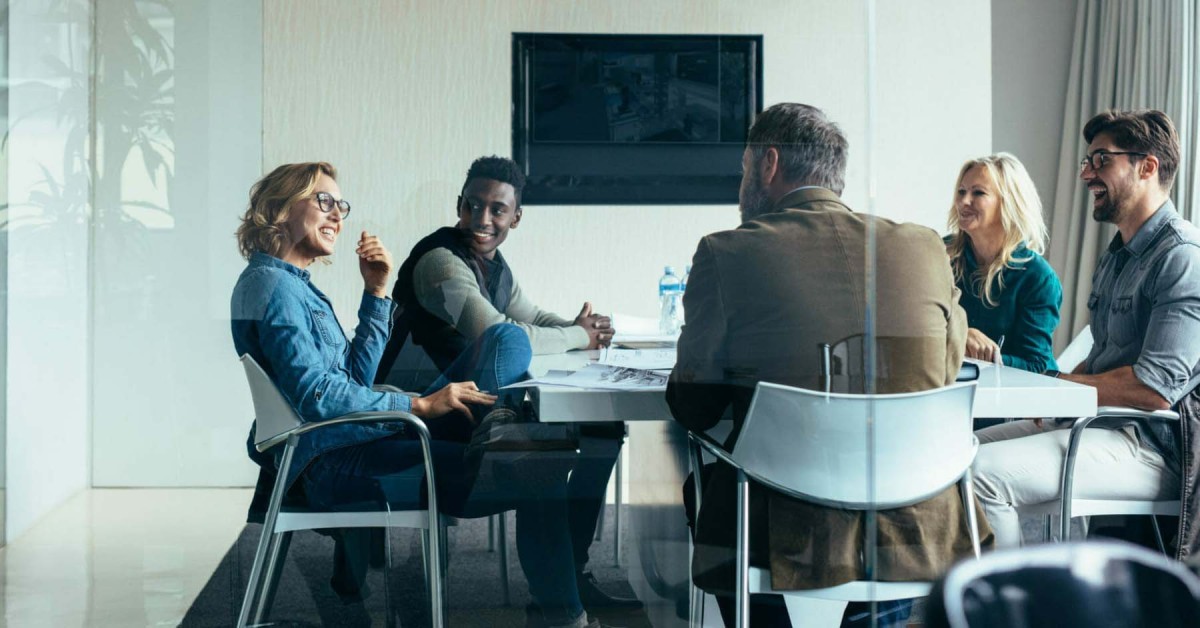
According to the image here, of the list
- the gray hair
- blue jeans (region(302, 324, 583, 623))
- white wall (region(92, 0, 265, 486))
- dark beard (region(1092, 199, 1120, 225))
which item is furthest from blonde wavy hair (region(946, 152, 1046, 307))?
white wall (region(92, 0, 265, 486))

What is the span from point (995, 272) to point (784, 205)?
642 millimetres

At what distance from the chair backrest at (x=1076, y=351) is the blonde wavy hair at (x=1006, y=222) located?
234mm

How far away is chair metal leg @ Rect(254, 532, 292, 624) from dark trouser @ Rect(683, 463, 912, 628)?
3.29 ft

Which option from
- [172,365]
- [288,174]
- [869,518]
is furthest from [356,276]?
[869,518]

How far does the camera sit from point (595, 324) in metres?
2.50

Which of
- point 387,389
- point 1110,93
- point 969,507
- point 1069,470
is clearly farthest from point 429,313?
point 1110,93

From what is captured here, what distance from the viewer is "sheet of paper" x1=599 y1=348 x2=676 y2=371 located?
8.04 ft

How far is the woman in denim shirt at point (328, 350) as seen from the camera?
2357 millimetres

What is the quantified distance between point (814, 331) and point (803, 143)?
0.50 m

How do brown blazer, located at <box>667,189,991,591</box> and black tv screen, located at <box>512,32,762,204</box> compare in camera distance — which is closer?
brown blazer, located at <box>667,189,991,591</box>

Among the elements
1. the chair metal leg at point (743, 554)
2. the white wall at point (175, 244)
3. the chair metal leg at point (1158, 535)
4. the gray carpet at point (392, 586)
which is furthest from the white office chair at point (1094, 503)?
the white wall at point (175, 244)

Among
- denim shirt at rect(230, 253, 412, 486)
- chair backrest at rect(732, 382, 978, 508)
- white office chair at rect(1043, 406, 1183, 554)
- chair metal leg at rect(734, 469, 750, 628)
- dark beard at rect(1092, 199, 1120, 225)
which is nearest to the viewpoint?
chair backrest at rect(732, 382, 978, 508)

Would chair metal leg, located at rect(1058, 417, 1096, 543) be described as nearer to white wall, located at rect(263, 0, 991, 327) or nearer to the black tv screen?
white wall, located at rect(263, 0, 991, 327)

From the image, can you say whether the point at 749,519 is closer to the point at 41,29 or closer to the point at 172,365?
the point at 172,365
